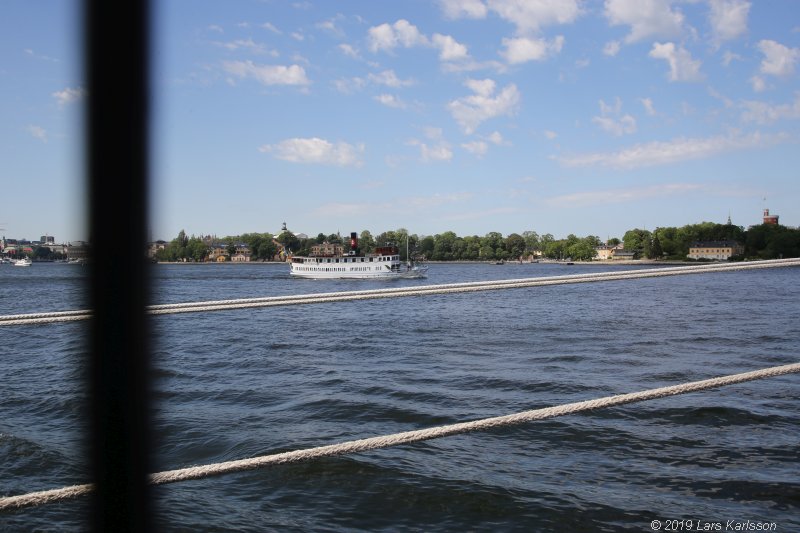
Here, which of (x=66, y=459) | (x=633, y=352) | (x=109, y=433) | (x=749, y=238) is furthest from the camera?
(x=749, y=238)

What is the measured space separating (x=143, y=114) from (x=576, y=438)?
7.36 m

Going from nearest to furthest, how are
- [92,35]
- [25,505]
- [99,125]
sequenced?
[25,505] → [92,35] → [99,125]

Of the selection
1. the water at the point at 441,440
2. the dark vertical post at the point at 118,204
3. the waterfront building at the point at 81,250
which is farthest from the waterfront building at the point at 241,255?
the dark vertical post at the point at 118,204

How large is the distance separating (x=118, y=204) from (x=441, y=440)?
542 cm

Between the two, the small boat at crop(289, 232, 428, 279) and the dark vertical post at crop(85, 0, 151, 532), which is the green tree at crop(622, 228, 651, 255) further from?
the dark vertical post at crop(85, 0, 151, 532)

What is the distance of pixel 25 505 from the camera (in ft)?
6.12

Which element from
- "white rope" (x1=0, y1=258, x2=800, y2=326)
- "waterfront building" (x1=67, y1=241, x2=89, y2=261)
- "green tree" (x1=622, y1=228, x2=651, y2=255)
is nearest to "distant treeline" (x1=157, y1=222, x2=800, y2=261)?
"green tree" (x1=622, y1=228, x2=651, y2=255)

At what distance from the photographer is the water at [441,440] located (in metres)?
6.64

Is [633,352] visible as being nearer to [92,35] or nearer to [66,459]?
[66,459]

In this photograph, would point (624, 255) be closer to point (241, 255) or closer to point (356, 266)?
point (241, 255)

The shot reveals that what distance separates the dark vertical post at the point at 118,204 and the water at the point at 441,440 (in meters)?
0.36

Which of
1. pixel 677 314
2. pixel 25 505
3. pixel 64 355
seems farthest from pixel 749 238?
pixel 25 505

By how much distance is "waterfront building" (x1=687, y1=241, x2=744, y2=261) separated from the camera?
474 ft

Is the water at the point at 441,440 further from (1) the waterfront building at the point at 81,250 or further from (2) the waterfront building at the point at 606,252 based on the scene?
(2) the waterfront building at the point at 606,252
